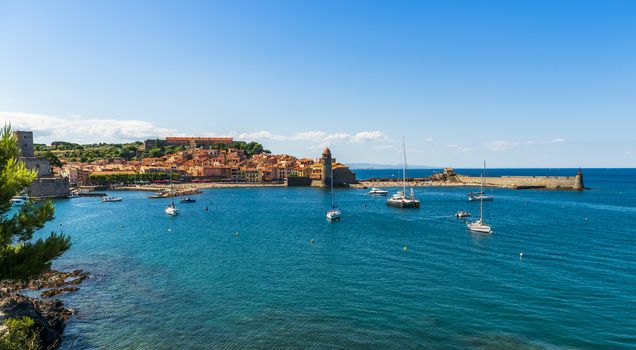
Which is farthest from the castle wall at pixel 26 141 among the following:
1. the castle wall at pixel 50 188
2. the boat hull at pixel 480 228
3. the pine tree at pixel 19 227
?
the pine tree at pixel 19 227

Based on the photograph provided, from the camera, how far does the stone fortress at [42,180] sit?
86062 mm

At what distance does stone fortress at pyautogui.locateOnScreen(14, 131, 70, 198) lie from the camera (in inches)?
3388

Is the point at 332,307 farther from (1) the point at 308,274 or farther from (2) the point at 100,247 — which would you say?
(2) the point at 100,247

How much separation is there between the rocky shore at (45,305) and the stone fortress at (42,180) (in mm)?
67242

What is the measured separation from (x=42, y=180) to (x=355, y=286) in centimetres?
8846

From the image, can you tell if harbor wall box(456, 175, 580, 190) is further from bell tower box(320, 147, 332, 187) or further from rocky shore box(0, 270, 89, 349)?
rocky shore box(0, 270, 89, 349)

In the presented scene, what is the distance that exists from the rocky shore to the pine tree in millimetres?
2823

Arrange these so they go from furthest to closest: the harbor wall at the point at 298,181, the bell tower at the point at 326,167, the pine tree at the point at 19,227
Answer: the harbor wall at the point at 298,181
the bell tower at the point at 326,167
the pine tree at the point at 19,227

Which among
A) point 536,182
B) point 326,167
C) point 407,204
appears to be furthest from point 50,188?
point 536,182

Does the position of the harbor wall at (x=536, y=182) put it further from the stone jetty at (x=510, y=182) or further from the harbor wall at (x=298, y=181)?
the harbor wall at (x=298, y=181)

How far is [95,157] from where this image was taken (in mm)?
173000

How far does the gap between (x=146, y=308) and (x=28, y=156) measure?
98.5 meters

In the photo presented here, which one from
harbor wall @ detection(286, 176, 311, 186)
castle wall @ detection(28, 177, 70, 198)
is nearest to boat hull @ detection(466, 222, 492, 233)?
castle wall @ detection(28, 177, 70, 198)

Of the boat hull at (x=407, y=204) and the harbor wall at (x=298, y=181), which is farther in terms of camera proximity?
the harbor wall at (x=298, y=181)
